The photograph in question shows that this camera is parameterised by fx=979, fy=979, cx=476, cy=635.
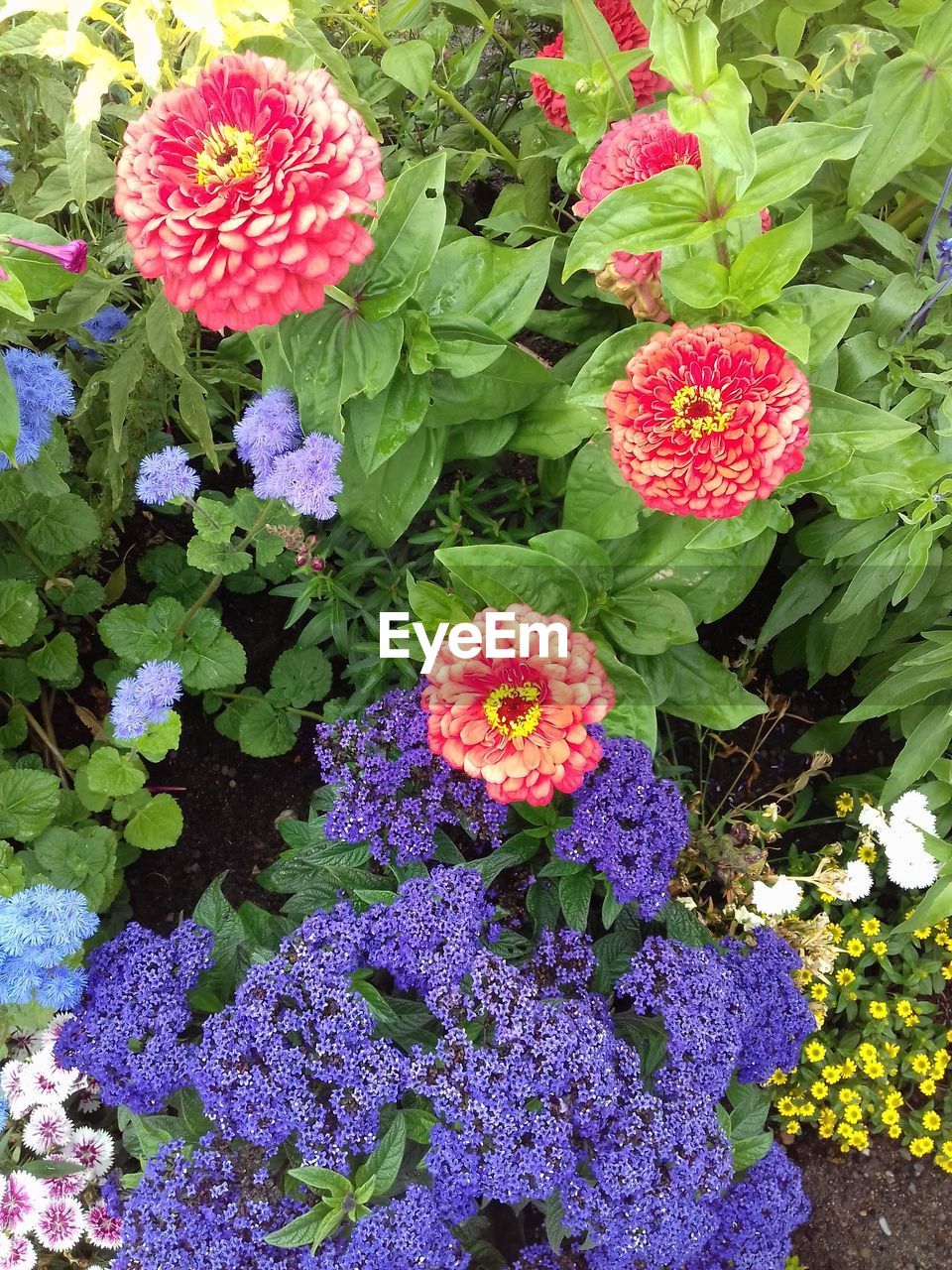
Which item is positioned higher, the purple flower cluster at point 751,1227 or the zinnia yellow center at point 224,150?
the zinnia yellow center at point 224,150

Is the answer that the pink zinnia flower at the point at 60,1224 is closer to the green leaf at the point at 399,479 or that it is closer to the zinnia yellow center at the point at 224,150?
the green leaf at the point at 399,479

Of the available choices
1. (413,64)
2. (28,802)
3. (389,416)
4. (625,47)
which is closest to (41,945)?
(28,802)

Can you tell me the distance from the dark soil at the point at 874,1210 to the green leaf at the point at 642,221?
181 cm

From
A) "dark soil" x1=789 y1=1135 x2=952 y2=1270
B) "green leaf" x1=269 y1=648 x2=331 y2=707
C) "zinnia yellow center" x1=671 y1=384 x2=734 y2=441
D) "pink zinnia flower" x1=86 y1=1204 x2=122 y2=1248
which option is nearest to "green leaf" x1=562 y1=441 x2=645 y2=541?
"zinnia yellow center" x1=671 y1=384 x2=734 y2=441

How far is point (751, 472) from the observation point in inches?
45.8

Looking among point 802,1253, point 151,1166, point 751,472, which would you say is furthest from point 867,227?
point 802,1253

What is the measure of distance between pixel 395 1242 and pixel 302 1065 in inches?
9.5

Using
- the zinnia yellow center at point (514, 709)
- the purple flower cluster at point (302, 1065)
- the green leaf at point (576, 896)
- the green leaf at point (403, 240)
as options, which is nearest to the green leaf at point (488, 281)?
the green leaf at point (403, 240)

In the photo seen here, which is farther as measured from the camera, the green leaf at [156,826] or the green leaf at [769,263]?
the green leaf at [156,826]

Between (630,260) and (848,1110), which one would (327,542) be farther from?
(848,1110)

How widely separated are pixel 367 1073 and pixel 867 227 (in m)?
1.44

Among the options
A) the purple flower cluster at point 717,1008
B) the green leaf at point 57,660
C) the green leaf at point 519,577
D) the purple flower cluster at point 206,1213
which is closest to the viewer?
the purple flower cluster at point 206,1213

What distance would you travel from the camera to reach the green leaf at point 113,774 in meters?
1.66

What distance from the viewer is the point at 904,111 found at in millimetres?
1411
